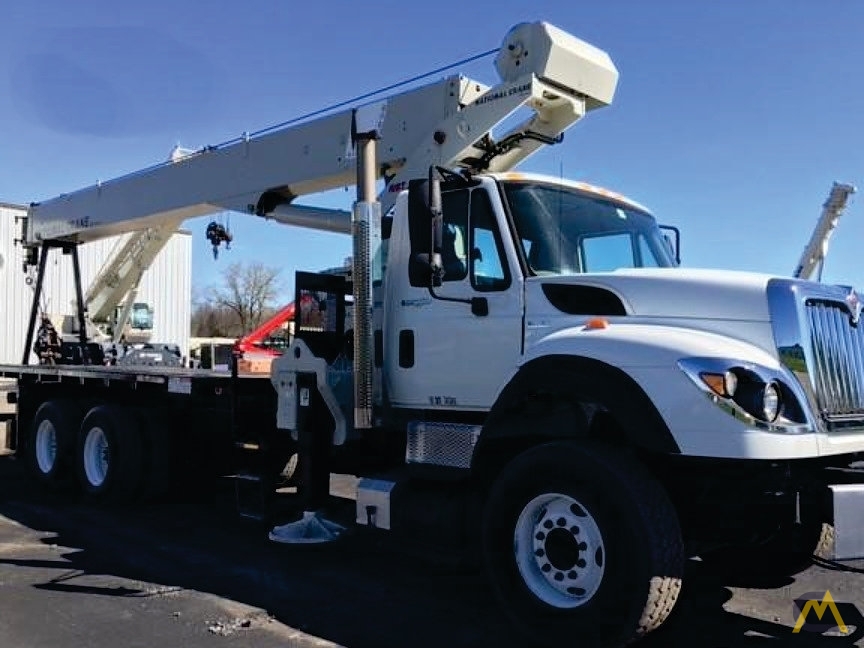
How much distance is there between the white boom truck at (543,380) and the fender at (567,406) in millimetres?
13

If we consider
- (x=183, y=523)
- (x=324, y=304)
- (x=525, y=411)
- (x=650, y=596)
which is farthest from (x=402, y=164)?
(x=650, y=596)

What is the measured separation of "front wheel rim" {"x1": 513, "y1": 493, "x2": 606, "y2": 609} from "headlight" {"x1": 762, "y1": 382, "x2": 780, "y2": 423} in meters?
1.01

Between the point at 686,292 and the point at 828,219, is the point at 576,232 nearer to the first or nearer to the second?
the point at 686,292

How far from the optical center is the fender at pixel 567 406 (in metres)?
4.34

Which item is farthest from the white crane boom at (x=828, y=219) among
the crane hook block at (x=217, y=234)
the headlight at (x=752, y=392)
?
the headlight at (x=752, y=392)

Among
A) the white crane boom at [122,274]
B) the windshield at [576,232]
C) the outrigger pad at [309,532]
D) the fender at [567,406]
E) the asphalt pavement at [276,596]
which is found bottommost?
the asphalt pavement at [276,596]

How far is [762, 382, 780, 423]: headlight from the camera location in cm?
414

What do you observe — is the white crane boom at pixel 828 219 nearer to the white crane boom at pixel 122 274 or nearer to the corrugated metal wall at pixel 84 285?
the white crane boom at pixel 122 274

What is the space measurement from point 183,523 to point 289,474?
49.2 inches

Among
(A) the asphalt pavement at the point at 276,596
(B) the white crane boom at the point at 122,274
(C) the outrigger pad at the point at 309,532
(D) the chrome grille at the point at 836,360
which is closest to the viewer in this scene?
(D) the chrome grille at the point at 836,360

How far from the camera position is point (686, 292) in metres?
4.76

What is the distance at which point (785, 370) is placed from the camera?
14.1 feet

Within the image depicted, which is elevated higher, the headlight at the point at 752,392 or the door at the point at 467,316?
the door at the point at 467,316

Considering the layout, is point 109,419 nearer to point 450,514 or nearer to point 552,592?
point 450,514
